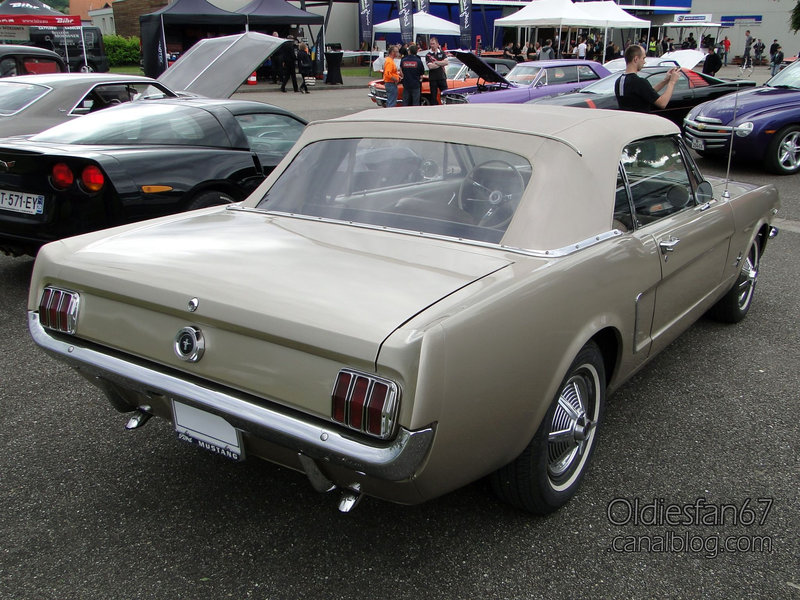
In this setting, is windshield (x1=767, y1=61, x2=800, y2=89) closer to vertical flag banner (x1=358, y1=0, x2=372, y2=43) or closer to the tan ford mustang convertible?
the tan ford mustang convertible

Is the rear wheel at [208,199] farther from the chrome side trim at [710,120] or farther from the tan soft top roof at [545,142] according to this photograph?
the chrome side trim at [710,120]

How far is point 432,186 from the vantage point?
9.53 feet

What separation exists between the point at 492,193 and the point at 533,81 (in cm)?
1154

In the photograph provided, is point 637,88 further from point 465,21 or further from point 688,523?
point 465,21

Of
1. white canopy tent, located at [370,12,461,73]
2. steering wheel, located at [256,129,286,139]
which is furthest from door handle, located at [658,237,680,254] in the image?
white canopy tent, located at [370,12,461,73]

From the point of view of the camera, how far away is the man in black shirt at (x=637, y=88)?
6953 millimetres

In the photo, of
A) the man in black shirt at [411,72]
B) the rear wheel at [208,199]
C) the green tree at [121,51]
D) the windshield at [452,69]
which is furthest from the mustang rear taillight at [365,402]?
the green tree at [121,51]

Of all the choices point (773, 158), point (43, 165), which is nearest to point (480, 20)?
point (773, 158)

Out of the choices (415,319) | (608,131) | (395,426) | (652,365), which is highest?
(608,131)

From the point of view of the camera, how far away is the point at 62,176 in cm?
459

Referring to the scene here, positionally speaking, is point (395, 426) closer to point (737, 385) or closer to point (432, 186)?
point (432, 186)

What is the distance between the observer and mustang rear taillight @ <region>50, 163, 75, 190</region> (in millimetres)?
4574

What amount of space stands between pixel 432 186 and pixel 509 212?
40 cm

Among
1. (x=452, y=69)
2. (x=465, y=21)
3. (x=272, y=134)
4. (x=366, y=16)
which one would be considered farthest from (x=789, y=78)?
Result: (x=366, y=16)
